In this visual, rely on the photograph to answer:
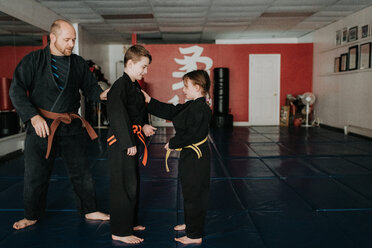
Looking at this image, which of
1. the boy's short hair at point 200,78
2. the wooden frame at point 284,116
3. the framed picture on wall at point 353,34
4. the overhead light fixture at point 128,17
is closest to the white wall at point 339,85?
the framed picture on wall at point 353,34

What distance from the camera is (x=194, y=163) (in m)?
1.91

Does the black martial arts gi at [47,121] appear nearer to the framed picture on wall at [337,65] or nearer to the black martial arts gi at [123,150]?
the black martial arts gi at [123,150]

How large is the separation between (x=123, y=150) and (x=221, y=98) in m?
6.58

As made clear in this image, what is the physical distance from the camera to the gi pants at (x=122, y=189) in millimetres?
1896

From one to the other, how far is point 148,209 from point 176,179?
86 centimetres

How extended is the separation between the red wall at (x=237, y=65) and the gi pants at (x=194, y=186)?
6861mm

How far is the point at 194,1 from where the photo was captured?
566 cm

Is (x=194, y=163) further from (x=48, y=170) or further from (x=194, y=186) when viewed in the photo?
(x=48, y=170)

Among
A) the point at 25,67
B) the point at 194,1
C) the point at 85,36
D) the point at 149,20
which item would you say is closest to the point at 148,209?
the point at 25,67

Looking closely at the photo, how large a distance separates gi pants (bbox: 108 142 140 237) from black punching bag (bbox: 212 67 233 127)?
20.6 ft

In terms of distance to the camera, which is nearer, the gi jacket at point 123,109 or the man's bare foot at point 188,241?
the gi jacket at point 123,109

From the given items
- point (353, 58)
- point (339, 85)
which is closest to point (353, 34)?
point (353, 58)

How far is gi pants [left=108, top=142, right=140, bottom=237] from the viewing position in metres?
1.90

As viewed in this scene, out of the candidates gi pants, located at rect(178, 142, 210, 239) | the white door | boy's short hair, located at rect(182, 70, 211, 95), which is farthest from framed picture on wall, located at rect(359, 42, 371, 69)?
gi pants, located at rect(178, 142, 210, 239)
